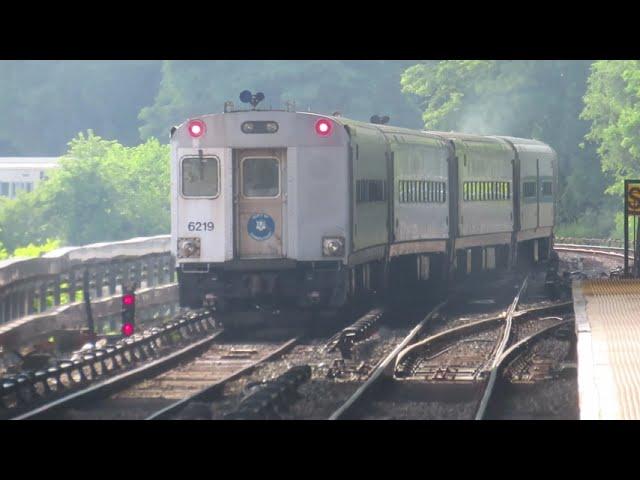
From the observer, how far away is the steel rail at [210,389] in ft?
43.9

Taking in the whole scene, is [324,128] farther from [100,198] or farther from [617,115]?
[100,198]

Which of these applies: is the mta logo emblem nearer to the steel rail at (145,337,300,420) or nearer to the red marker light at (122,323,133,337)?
the steel rail at (145,337,300,420)

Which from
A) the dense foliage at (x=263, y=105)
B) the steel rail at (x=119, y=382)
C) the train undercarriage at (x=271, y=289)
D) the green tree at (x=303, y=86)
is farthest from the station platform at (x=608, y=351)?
the green tree at (x=303, y=86)

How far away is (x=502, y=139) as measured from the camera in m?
32.9

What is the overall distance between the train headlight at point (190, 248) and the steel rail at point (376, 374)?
3002mm

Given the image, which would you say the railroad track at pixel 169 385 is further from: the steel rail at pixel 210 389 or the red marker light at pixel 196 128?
the red marker light at pixel 196 128

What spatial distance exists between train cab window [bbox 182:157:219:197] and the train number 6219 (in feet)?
1.21

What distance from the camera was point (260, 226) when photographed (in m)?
20.8

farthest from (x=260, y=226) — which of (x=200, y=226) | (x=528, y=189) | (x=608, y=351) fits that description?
(x=528, y=189)

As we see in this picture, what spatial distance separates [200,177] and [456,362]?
494 cm

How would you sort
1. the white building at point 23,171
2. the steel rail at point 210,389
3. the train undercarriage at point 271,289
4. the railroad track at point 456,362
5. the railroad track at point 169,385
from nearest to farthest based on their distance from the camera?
1. the steel rail at point 210,389
2. the railroad track at point 169,385
3. the railroad track at point 456,362
4. the train undercarriage at point 271,289
5. the white building at point 23,171

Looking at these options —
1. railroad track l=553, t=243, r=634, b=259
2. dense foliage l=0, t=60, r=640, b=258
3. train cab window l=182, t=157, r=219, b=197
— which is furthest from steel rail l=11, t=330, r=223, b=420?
dense foliage l=0, t=60, r=640, b=258

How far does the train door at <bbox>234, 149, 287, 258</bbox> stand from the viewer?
20781 mm
